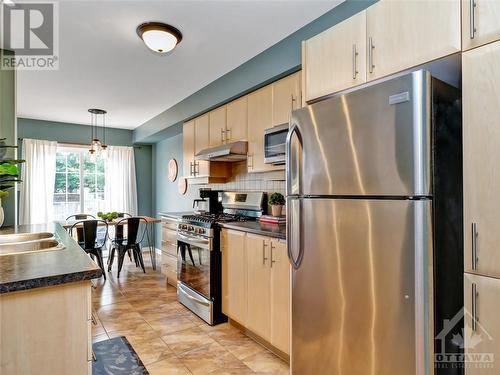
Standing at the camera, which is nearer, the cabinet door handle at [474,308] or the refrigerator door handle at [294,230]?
the cabinet door handle at [474,308]

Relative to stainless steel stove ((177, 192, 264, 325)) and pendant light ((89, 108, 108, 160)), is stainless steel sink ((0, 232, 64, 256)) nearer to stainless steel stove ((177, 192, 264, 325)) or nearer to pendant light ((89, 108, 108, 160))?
stainless steel stove ((177, 192, 264, 325))

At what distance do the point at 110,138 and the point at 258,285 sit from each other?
16.0 feet

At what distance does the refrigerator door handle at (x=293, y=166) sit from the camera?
1689 mm

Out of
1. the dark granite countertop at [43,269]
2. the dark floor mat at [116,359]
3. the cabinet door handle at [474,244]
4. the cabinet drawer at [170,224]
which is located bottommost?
the dark floor mat at [116,359]

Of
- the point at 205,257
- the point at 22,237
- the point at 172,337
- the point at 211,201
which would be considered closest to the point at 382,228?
the point at 205,257

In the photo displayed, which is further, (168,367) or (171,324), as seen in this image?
(171,324)

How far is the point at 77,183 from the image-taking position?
573cm

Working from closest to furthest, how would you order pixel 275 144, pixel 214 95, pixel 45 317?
pixel 45 317 < pixel 275 144 < pixel 214 95

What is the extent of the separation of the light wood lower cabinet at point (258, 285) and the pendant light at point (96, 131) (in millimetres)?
2803

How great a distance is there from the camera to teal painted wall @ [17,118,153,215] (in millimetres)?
5191

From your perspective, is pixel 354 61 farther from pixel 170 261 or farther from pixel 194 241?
pixel 170 261

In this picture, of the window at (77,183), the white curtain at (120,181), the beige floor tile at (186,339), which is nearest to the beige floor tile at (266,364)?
the beige floor tile at (186,339)

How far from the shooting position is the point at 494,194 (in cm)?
→ 112

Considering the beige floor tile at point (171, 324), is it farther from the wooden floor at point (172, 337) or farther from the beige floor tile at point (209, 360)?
the beige floor tile at point (209, 360)
